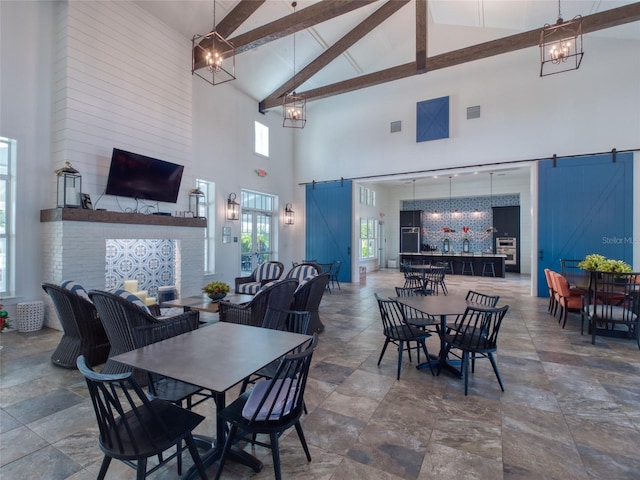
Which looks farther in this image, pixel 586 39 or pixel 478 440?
pixel 586 39

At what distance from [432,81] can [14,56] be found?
854cm

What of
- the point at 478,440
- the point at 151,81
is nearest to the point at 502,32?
the point at 151,81

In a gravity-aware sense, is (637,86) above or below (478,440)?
above

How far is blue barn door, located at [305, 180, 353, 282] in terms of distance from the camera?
9.64m

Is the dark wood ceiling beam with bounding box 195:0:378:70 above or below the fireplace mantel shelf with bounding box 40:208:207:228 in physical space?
above

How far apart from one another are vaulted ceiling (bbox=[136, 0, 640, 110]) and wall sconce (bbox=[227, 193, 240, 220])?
9.67 feet

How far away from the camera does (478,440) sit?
221 cm

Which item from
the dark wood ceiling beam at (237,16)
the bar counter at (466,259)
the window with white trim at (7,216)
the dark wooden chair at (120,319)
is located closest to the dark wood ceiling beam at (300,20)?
the dark wood ceiling beam at (237,16)

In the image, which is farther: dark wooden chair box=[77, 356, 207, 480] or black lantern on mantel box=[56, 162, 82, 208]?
black lantern on mantel box=[56, 162, 82, 208]

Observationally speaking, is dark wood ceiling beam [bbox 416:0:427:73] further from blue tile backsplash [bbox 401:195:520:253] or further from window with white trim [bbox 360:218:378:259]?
blue tile backsplash [bbox 401:195:520:253]

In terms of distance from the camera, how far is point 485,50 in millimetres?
6539

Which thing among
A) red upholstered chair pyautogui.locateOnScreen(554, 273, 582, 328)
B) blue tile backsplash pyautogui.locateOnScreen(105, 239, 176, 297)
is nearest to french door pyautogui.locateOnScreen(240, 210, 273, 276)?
blue tile backsplash pyautogui.locateOnScreen(105, 239, 176, 297)

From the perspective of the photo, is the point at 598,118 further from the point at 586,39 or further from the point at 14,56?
the point at 14,56

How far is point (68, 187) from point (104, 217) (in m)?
0.65
